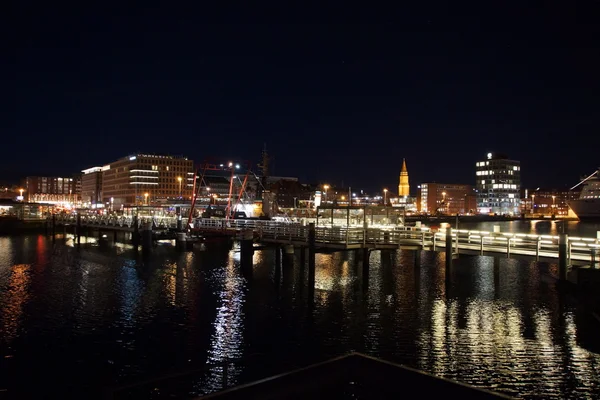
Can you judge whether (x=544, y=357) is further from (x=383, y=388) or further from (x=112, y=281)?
(x=112, y=281)

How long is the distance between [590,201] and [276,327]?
551 ft

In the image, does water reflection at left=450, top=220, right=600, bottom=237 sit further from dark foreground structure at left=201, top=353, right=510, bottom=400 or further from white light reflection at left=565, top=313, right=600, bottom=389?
dark foreground structure at left=201, top=353, right=510, bottom=400

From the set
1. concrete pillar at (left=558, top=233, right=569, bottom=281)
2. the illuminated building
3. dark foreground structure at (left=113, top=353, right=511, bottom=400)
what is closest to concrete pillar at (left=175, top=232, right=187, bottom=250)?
concrete pillar at (left=558, top=233, right=569, bottom=281)

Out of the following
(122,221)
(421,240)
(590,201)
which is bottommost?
(421,240)

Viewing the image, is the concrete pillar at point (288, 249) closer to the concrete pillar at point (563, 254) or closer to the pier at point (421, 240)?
the pier at point (421, 240)

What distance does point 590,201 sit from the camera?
162750mm

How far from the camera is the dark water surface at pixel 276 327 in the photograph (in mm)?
18578

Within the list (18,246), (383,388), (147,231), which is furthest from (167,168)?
(383,388)

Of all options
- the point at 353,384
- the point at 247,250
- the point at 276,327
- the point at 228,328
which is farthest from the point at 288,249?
the point at 353,384

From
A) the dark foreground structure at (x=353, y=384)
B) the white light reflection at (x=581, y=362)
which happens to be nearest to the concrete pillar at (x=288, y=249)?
the white light reflection at (x=581, y=362)

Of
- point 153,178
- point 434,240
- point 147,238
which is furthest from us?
point 153,178

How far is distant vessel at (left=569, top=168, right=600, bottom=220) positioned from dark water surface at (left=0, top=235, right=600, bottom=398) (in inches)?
5508

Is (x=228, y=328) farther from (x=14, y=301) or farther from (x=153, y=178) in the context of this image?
(x=153, y=178)

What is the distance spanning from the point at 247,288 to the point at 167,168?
16906cm
